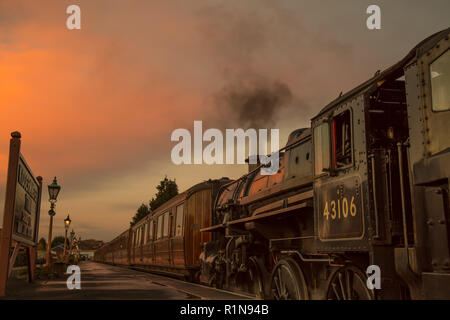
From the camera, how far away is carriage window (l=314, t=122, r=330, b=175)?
6093 millimetres

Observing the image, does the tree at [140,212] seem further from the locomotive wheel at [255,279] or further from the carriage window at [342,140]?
the carriage window at [342,140]

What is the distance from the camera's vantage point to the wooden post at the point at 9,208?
822 cm

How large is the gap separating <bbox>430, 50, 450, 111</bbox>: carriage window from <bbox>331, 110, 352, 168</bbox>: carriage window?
5.49 feet

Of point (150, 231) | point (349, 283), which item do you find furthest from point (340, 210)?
point (150, 231)

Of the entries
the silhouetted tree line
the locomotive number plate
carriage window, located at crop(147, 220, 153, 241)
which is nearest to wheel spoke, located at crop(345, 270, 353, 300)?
the locomotive number plate

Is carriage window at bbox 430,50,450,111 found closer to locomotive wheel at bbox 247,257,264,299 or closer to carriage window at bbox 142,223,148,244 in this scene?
locomotive wheel at bbox 247,257,264,299

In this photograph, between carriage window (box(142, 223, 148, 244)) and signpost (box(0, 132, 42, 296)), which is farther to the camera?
carriage window (box(142, 223, 148, 244))

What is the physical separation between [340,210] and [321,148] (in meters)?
1.08

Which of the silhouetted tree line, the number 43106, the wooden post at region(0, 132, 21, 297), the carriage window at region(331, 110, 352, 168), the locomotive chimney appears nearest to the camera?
the number 43106

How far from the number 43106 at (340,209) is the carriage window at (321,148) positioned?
524 millimetres

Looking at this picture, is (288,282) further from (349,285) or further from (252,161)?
(252,161)
